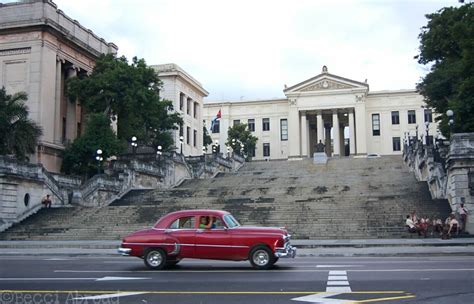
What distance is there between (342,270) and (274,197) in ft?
72.1

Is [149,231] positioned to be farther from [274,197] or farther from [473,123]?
[473,123]

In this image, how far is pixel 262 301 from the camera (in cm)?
920

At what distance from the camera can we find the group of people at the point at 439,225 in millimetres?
24875

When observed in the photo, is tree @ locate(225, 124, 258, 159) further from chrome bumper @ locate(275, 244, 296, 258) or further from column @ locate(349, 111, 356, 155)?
chrome bumper @ locate(275, 244, 296, 258)

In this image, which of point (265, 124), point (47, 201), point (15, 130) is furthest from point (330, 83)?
point (47, 201)

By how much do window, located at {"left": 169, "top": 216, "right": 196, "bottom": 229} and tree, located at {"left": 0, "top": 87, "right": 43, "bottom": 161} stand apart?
88.6ft

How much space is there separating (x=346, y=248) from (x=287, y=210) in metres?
8.39

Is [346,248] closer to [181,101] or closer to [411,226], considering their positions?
[411,226]

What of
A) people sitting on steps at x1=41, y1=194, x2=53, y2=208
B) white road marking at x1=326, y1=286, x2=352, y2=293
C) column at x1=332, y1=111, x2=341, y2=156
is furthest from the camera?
column at x1=332, y1=111, x2=341, y2=156

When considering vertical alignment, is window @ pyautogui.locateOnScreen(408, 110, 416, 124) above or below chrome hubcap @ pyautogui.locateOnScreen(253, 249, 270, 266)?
above

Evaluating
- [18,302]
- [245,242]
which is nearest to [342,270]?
[245,242]

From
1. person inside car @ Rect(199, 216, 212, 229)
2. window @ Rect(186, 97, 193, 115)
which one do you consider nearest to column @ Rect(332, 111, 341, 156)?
window @ Rect(186, 97, 193, 115)

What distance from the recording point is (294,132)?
94.2 metres

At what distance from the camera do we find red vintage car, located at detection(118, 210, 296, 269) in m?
14.3
